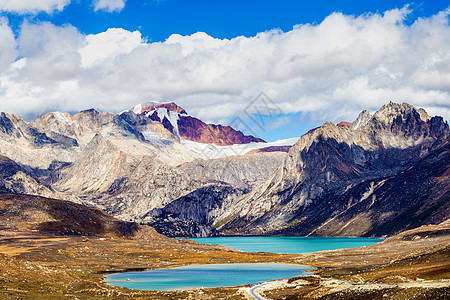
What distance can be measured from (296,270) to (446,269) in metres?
85.4

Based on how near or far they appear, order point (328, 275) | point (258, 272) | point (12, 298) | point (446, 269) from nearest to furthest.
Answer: point (12, 298) < point (446, 269) < point (328, 275) < point (258, 272)

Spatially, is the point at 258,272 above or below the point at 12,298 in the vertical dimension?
below

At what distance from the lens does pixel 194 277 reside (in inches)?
6767

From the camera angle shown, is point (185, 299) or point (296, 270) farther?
point (296, 270)

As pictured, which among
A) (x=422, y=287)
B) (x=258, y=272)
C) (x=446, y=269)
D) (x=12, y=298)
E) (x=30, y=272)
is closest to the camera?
(x=422, y=287)

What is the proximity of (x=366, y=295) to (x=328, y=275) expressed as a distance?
225ft

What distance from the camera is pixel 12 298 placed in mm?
97125

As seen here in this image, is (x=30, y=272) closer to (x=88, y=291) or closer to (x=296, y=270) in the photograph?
(x=88, y=291)

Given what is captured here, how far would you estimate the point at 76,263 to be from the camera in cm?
19875

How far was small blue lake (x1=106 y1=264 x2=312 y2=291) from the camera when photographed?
149250 millimetres

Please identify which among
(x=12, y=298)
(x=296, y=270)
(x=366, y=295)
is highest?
(x=12, y=298)

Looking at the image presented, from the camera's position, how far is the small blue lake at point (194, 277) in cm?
14925

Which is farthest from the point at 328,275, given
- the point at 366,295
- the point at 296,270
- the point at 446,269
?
the point at 366,295

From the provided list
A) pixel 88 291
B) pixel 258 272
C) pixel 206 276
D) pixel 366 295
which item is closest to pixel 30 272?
pixel 88 291
